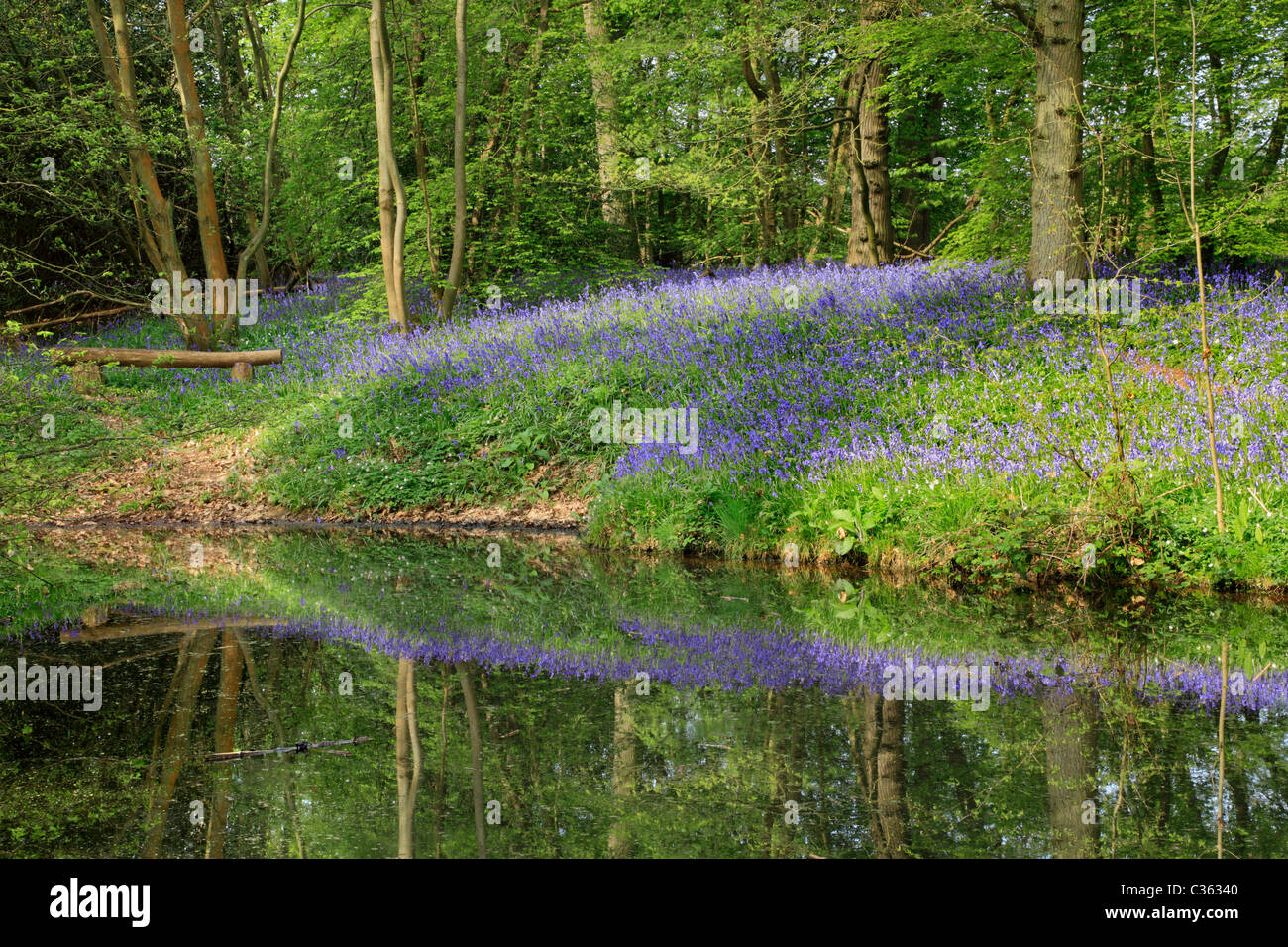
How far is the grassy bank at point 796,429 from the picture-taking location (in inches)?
283

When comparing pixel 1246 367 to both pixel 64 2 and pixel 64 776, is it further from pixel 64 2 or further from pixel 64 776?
Answer: pixel 64 2

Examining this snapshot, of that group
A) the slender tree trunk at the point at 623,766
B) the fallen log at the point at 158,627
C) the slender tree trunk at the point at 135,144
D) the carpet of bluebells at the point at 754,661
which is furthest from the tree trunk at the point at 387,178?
the slender tree trunk at the point at 623,766

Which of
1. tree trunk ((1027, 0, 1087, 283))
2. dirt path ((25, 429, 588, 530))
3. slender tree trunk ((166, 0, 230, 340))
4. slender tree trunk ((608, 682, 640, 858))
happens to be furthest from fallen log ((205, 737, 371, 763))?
slender tree trunk ((166, 0, 230, 340))

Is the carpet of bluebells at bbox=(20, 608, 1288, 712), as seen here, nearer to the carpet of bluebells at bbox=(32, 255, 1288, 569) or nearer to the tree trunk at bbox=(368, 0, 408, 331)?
the carpet of bluebells at bbox=(32, 255, 1288, 569)

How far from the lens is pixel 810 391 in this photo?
10.2 m

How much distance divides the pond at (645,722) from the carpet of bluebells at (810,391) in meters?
1.52

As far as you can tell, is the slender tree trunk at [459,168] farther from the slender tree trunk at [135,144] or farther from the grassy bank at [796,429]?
the slender tree trunk at [135,144]

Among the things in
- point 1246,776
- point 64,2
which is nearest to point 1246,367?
point 1246,776

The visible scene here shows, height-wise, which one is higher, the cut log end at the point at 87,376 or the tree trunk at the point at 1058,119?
the tree trunk at the point at 1058,119

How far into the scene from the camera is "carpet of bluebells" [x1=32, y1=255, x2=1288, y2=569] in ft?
26.7

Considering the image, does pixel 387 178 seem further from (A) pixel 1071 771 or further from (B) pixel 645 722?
(A) pixel 1071 771

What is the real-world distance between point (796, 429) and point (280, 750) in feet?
20.9

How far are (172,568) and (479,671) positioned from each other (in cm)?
476

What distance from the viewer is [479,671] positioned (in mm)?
5441
